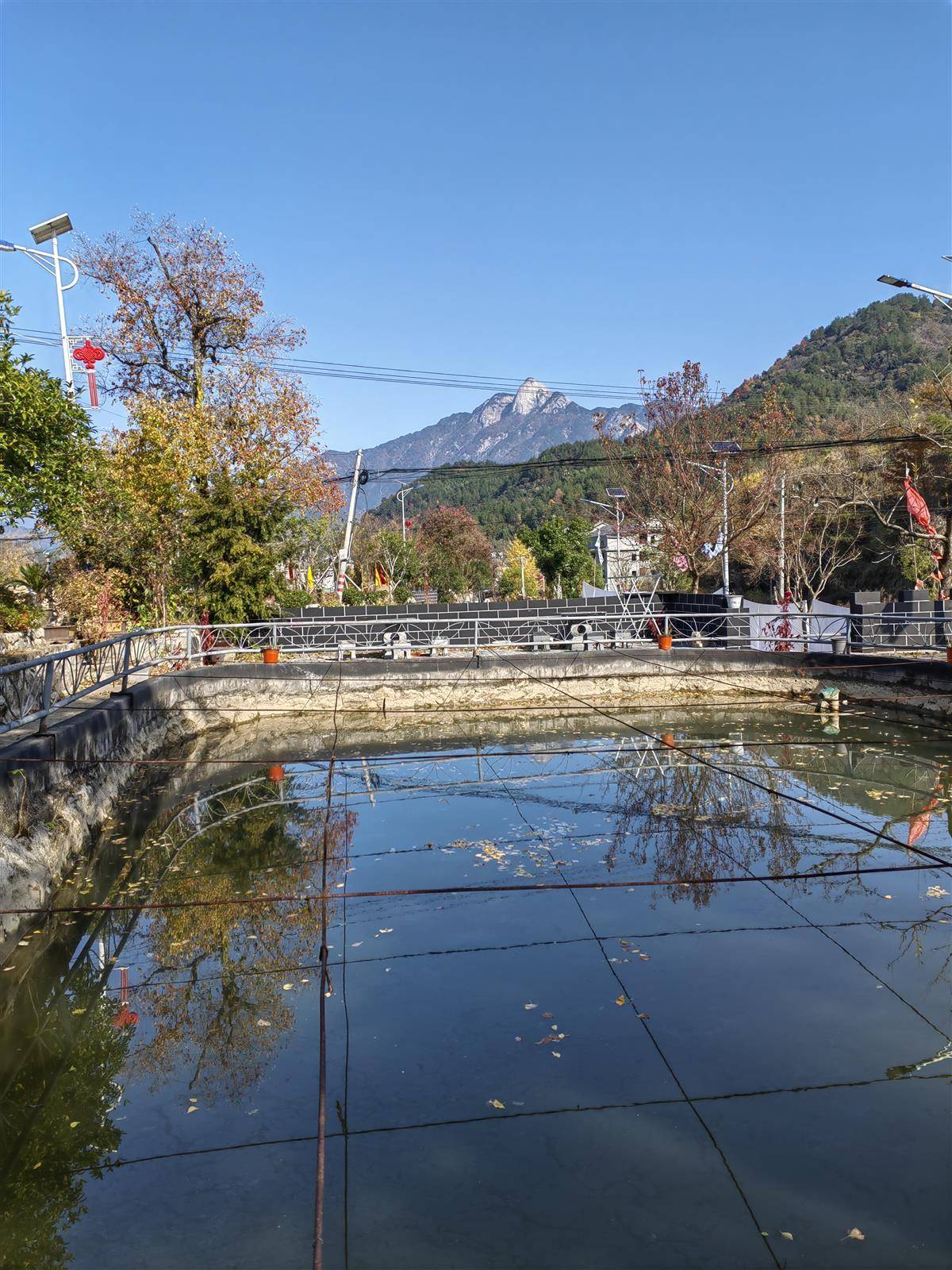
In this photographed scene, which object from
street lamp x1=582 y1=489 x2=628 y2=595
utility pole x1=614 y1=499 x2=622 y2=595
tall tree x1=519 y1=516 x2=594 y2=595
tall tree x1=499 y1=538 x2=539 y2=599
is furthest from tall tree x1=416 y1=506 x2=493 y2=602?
utility pole x1=614 y1=499 x2=622 y2=595

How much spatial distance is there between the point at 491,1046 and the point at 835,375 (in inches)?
3032

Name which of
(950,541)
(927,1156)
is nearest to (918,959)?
(927,1156)

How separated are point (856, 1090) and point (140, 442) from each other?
22.4 metres

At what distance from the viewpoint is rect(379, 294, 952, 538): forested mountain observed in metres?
63.9

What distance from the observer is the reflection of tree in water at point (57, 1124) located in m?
3.72

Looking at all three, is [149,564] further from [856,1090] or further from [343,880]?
[856,1090]

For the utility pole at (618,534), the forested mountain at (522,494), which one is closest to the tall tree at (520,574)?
the utility pole at (618,534)

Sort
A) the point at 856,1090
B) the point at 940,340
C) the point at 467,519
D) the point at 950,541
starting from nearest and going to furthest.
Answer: the point at 856,1090, the point at 950,541, the point at 467,519, the point at 940,340

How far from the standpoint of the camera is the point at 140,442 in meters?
23.2

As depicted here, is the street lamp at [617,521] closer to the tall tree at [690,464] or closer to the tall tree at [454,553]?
the tall tree at [690,464]

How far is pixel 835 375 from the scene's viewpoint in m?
73.2

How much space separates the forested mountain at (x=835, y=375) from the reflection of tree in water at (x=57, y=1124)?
4511 cm

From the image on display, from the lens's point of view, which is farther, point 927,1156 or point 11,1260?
point 927,1156

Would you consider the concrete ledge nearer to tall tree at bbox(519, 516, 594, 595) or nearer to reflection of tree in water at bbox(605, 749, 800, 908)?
reflection of tree in water at bbox(605, 749, 800, 908)
